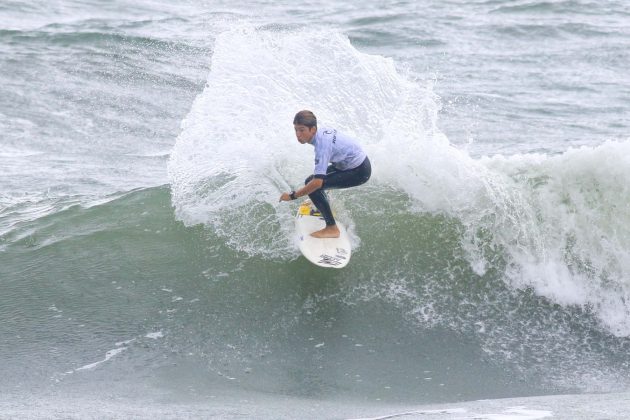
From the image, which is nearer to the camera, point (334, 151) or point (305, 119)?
point (305, 119)

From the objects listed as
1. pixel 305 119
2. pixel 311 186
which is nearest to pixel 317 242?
pixel 311 186

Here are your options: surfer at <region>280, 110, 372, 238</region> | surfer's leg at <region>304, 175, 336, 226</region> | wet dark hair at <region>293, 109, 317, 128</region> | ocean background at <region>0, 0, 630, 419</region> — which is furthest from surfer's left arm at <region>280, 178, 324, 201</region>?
ocean background at <region>0, 0, 630, 419</region>

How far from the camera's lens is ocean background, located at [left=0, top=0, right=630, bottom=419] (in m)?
6.84

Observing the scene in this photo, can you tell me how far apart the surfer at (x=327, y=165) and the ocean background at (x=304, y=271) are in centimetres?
66

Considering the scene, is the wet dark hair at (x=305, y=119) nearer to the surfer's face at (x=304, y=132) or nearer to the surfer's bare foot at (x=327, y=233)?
the surfer's face at (x=304, y=132)

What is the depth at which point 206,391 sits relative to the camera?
21.7 ft

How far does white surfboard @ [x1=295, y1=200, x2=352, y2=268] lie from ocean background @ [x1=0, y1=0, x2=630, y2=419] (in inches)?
8.6

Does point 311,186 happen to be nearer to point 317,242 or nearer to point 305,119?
point 305,119

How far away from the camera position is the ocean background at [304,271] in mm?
6840

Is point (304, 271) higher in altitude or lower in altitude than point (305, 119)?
lower

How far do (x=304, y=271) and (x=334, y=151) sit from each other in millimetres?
1259

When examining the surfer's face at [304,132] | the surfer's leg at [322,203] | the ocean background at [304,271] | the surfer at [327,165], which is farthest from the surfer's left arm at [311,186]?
the ocean background at [304,271]

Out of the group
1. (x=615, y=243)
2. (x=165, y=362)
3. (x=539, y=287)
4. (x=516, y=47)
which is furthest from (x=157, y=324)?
(x=516, y=47)

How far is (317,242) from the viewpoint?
853 cm
